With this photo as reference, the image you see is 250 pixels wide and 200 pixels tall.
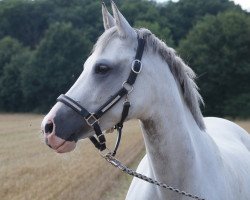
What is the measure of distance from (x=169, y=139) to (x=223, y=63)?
1842 inches

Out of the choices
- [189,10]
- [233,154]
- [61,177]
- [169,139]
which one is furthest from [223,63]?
[169,139]

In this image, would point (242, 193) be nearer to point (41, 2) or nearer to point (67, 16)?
point (67, 16)

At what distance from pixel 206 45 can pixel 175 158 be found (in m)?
49.5

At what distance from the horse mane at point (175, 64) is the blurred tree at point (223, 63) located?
4250cm

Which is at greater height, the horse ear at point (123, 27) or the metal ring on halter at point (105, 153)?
the horse ear at point (123, 27)

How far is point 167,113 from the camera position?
150 inches

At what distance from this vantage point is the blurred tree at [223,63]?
47.6 meters

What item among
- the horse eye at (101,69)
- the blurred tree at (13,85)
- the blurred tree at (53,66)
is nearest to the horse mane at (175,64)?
the horse eye at (101,69)

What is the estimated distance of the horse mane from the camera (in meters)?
3.71

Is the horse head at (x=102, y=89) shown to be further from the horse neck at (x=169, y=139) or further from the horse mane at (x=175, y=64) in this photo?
the horse neck at (x=169, y=139)

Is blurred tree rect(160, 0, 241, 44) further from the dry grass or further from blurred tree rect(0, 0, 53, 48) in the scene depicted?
the dry grass

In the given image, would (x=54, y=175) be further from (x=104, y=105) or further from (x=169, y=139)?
(x=104, y=105)

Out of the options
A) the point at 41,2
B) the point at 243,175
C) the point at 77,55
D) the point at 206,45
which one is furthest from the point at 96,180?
the point at 41,2

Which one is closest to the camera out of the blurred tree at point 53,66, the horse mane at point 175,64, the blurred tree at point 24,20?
the horse mane at point 175,64
